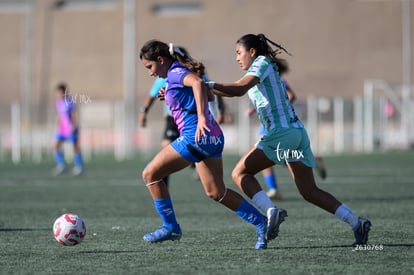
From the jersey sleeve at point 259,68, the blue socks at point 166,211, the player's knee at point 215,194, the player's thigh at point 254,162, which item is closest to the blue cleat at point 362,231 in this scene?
the player's thigh at point 254,162

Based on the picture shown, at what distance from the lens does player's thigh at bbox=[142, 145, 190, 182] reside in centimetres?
812

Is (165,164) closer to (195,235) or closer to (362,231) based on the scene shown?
A: (195,235)

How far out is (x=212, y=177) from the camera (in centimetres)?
819

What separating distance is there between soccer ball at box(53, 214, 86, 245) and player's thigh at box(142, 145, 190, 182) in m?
A: 0.79

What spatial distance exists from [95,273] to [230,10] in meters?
49.2

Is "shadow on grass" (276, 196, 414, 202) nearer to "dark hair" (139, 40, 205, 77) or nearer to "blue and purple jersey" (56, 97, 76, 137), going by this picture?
"dark hair" (139, 40, 205, 77)

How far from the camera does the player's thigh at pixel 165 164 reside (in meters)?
8.12

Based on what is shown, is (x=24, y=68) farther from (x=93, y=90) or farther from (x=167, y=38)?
(x=167, y=38)

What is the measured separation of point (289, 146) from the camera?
8133 mm

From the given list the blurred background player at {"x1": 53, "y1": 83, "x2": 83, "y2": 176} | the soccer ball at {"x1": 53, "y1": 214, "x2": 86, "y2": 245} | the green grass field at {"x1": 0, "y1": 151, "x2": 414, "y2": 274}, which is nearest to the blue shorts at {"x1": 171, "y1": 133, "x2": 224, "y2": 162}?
the green grass field at {"x1": 0, "y1": 151, "x2": 414, "y2": 274}

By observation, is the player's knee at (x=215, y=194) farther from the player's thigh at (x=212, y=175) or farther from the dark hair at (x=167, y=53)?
the dark hair at (x=167, y=53)

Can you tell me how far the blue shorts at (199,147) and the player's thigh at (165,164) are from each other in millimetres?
57

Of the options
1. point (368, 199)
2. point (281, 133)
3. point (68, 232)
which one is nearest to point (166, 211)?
point (68, 232)

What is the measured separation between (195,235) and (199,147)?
163 cm
